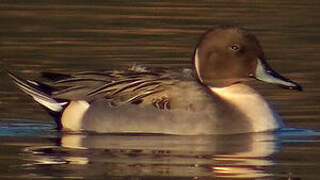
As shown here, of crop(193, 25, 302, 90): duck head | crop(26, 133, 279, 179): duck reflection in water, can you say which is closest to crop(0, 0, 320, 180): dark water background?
crop(26, 133, 279, 179): duck reflection in water

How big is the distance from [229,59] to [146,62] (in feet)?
11.2

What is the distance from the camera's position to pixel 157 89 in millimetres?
13391

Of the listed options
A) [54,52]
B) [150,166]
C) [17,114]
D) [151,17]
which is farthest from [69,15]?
[150,166]

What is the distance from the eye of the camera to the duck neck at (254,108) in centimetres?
1348

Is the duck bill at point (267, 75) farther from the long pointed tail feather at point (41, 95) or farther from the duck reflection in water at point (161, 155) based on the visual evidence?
A: the long pointed tail feather at point (41, 95)


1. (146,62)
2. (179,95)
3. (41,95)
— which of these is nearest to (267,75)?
(179,95)

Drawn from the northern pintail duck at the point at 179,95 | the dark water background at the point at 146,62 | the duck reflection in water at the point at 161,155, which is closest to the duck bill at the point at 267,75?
the northern pintail duck at the point at 179,95

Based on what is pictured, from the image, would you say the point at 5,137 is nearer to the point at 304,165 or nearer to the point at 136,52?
the point at 304,165

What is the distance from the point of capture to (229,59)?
13727 millimetres

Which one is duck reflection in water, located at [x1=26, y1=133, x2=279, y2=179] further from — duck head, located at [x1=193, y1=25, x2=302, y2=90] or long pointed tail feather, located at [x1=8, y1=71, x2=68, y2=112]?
duck head, located at [x1=193, y1=25, x2=302, y2=90]

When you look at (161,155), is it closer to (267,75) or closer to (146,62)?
(267,75)

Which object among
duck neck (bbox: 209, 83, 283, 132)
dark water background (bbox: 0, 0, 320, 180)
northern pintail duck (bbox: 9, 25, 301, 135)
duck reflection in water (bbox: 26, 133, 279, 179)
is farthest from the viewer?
duck neck (bbox: 209, 83, 283, 132)

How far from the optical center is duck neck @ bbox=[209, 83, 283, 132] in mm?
13477

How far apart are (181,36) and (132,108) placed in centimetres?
657
